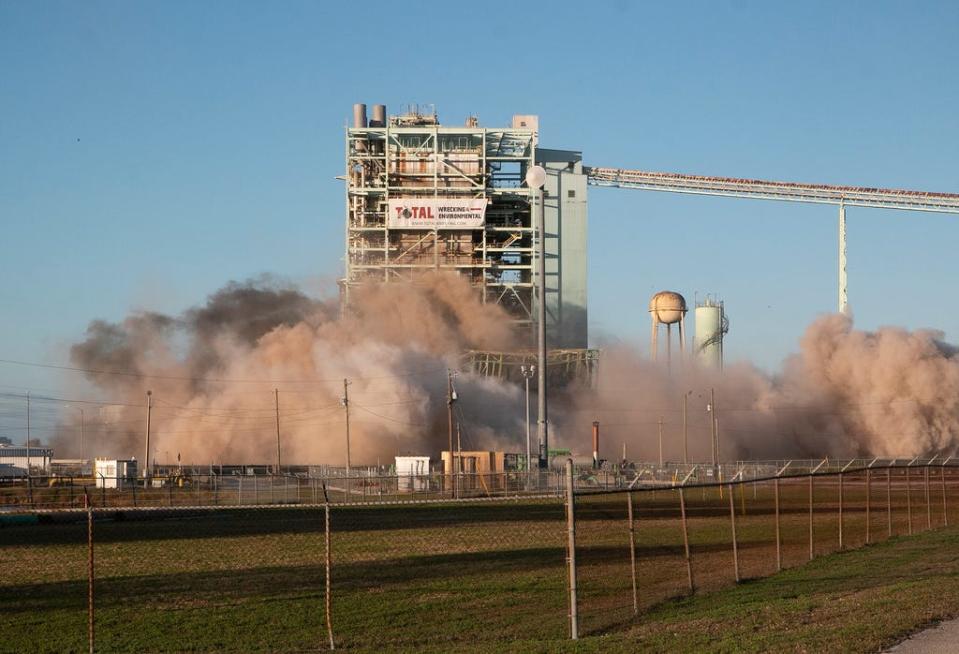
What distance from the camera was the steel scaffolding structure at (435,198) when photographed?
109m

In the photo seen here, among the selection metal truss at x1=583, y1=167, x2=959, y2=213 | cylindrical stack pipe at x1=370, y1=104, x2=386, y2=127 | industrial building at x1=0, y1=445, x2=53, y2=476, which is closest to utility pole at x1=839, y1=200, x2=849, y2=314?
metal truss at x1=583, y1=167, x2=959, y2=213

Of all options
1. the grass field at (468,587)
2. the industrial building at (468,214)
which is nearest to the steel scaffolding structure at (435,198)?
the industrial building at (468,214)

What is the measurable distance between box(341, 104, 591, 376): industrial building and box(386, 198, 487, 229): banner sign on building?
0.29 feet

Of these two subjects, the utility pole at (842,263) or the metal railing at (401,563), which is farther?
the utility pole at (842,263)

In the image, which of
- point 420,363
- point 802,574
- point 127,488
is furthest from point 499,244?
point 802,574

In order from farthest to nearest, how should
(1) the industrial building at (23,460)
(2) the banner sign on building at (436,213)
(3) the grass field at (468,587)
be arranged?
1. (2) the banner sign on building at (436,213)
2. (1) the industrial building at (23,460)
3. (3) the grass field at (468,587)

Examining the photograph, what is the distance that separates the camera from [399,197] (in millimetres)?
108438

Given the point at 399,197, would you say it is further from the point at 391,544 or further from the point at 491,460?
the point at 391,544

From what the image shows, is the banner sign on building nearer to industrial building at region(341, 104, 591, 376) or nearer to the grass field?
industrial building at region(341, 104, 591, 376)

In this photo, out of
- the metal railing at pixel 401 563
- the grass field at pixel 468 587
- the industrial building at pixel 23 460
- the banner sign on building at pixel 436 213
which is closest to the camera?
the grass field at pixel 468 587

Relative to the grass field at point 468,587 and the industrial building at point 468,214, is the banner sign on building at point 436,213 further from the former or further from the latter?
the grass field at point 468,587

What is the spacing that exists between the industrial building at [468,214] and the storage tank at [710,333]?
1170 cm

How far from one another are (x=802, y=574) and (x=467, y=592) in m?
6.34

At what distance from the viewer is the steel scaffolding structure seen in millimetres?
108812
